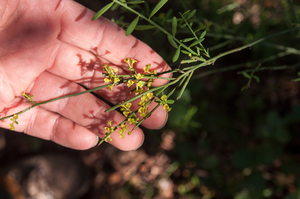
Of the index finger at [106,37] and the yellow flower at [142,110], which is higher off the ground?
the index finger at [106,37]

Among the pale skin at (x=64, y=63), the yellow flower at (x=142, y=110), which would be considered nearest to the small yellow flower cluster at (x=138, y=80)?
the yellow flower at (x=142, y=110)

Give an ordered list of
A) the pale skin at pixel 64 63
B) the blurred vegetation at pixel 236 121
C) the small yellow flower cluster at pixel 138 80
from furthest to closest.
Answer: the blurred vegetation at pixel 236 121 < the pale skin at pixel 64 63 < the small yellow flower cluster at pixel 138 80

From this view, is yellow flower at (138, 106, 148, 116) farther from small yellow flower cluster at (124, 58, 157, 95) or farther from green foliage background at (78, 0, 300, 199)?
green foliage background at (78, 0, 300, 199)

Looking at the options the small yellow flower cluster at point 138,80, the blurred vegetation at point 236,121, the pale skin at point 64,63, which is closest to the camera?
the small yellow flower cluster at point 138,80

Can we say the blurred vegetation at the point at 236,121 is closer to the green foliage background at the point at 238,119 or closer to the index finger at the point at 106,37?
the green foliage background at the point at 238,119

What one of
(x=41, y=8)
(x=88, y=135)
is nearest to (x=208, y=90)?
(x=88, y=135)

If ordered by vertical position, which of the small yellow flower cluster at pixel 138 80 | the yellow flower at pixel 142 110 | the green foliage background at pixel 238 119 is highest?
the small yellow flower cluster at pixel 138 80

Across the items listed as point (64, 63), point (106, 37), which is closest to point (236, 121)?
point (106, 37)

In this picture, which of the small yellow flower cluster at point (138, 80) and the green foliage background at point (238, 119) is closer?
the small yellow flower cluster at point (138, 80)
